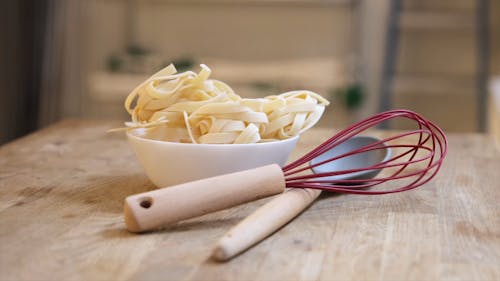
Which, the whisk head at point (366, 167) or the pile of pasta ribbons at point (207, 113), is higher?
the pile of pasta ribbons at point (207, 113)

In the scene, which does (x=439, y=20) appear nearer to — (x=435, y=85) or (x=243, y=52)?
(x=435, y=85)

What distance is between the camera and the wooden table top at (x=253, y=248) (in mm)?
793

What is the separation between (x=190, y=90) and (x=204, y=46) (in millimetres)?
2822

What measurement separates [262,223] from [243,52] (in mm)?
3114

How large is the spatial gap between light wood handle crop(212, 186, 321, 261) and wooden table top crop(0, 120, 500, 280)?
13 mm

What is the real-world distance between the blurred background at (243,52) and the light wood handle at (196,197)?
→ 2787mm

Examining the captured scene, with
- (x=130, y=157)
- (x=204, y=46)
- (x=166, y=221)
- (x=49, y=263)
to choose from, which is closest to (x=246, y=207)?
(x=166, y=221)

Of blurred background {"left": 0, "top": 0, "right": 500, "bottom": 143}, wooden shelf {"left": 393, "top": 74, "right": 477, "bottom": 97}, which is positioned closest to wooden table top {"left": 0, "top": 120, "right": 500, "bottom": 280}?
wooden shelf {"left": 393, "top": 74, "right": 477, "bottom": 97}

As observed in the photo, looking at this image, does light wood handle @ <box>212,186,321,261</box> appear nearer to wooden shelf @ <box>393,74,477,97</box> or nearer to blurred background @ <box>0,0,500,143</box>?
wooden shelf @ <box>393,74,477,97</box>

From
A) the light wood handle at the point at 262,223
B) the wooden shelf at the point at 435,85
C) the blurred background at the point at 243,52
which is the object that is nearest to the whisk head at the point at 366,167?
the light wood handle at the point at 262,223

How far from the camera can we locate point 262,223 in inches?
34.9

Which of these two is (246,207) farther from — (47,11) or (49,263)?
(47,11)

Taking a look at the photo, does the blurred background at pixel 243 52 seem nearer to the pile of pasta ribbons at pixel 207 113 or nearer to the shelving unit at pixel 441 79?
the shelving unit at pixel 441 79

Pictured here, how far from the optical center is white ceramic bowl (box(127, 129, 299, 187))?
1.08m
